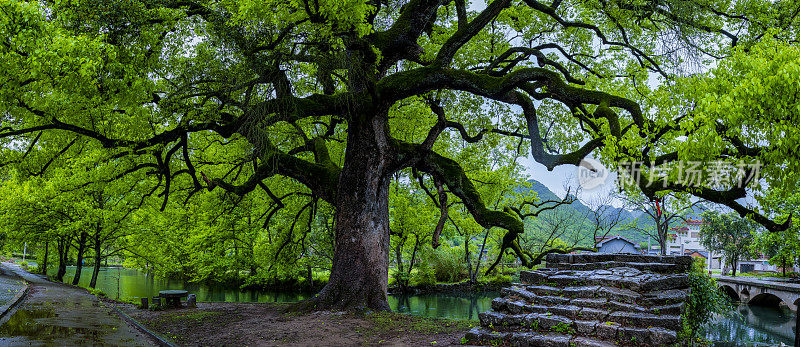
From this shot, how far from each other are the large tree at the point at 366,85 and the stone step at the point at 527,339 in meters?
3.03

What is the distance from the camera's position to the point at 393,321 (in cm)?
891

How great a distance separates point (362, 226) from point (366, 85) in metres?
3.03

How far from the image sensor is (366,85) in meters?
9.45

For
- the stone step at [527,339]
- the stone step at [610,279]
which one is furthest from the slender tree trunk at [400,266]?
the stone step at [527,339]

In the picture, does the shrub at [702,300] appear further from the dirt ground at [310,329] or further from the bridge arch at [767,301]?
the bridge arch at [767,301]

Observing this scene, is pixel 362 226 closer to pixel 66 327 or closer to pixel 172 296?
pixel 66 327

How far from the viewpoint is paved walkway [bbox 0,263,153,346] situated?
7652 millimetres

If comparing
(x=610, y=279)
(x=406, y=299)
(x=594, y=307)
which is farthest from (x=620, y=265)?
(x=406, y=299)

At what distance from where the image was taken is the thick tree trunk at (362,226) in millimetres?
9906

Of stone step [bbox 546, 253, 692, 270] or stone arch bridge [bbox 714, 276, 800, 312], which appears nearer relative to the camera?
stone step [bbox 546, 253, 692, 270]

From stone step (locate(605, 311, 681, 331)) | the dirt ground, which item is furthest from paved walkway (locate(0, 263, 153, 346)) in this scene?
stone step (locate(605, 311, 681, 331))

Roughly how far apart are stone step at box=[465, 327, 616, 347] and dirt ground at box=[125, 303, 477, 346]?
43 cm

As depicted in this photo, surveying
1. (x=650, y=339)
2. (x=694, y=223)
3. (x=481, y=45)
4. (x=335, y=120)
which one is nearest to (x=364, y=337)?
(x=650, y=339)

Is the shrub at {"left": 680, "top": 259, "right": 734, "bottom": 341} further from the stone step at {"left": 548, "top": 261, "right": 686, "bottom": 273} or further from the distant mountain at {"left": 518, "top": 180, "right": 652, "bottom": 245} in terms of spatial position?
the distant mountain at {"left": 518, "top": 180, "right": 652, "bottom": 245}
